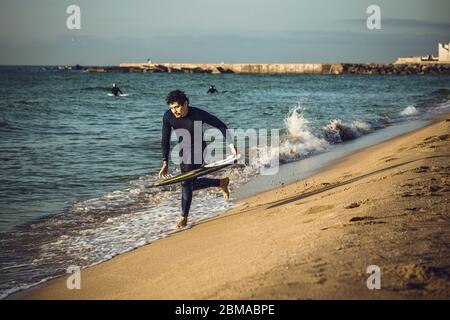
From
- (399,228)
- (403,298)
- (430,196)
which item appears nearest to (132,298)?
(403,298)

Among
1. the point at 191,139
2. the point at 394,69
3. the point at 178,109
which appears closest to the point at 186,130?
the point at 191,139

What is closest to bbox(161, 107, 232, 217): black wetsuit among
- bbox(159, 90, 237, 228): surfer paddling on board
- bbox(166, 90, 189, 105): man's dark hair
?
bbox(159, 90, 237, 228): surfer paddling on board

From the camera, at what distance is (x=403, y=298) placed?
9.89 feet

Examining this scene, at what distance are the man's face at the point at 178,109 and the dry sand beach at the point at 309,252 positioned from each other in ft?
5.38

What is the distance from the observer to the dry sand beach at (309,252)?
10.7ft

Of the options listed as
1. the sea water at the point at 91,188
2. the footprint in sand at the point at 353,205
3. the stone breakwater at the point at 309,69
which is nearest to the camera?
the footprint in sand at the point at 353,205

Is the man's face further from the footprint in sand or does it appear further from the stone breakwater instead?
the stone breakwater

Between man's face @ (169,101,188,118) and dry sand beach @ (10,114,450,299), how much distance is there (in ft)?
5.38

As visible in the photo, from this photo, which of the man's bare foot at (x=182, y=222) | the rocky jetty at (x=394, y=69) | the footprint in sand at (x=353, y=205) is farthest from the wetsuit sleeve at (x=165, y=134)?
the rocky jetty at (x=394, y=69)

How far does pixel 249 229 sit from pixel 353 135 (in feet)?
39.1

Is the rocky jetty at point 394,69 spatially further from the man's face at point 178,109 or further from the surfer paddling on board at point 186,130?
the man's face at point 178,109

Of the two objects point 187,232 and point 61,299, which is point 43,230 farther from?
point 61,299

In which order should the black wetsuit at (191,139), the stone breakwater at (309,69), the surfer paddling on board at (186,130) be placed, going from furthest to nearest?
the stone breakwater at (309,69)
the black wetsuit at (191,139)
the surfer paddling on board at (186,130)

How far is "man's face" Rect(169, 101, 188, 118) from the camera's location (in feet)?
20.3
